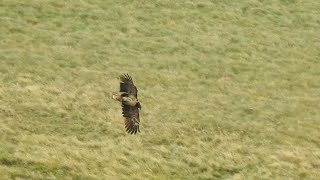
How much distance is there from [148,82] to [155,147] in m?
9.53

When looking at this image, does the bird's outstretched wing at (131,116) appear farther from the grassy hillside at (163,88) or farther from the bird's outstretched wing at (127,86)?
the grassy hillside at (163,88)

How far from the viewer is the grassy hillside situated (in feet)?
93.2

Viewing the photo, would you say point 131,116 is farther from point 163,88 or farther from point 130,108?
point 163,88

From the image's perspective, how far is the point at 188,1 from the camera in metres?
55.8

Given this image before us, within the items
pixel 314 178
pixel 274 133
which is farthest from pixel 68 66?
pixel 314 178

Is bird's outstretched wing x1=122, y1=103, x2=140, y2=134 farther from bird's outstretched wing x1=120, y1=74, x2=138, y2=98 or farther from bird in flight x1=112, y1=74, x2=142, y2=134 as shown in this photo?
bird's outstretched wing x1=120, y1=74, x2=138, y2=98

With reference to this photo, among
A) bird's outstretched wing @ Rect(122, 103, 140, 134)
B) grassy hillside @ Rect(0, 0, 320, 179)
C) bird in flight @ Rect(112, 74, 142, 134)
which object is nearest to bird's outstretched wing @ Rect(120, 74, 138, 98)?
bird in flight @ Rect(112, 74, 142, 134)

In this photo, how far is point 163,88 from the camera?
3794 centimetres

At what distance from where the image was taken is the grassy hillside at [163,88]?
28406mm

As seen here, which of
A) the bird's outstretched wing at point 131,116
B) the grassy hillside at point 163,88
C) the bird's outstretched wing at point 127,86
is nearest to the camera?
the bird's outstretched wing at point 131,116

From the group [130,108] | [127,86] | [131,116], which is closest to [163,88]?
[127,86]

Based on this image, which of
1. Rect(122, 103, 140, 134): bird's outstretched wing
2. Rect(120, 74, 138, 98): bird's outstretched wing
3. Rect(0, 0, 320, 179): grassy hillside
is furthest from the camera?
Rect(0, 0, 320, 179): grassy hillside

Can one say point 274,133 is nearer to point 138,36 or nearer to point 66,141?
point 66,141

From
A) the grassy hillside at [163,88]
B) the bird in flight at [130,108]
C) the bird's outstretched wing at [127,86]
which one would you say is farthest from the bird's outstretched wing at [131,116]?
the grassy hillside at [163,88]
